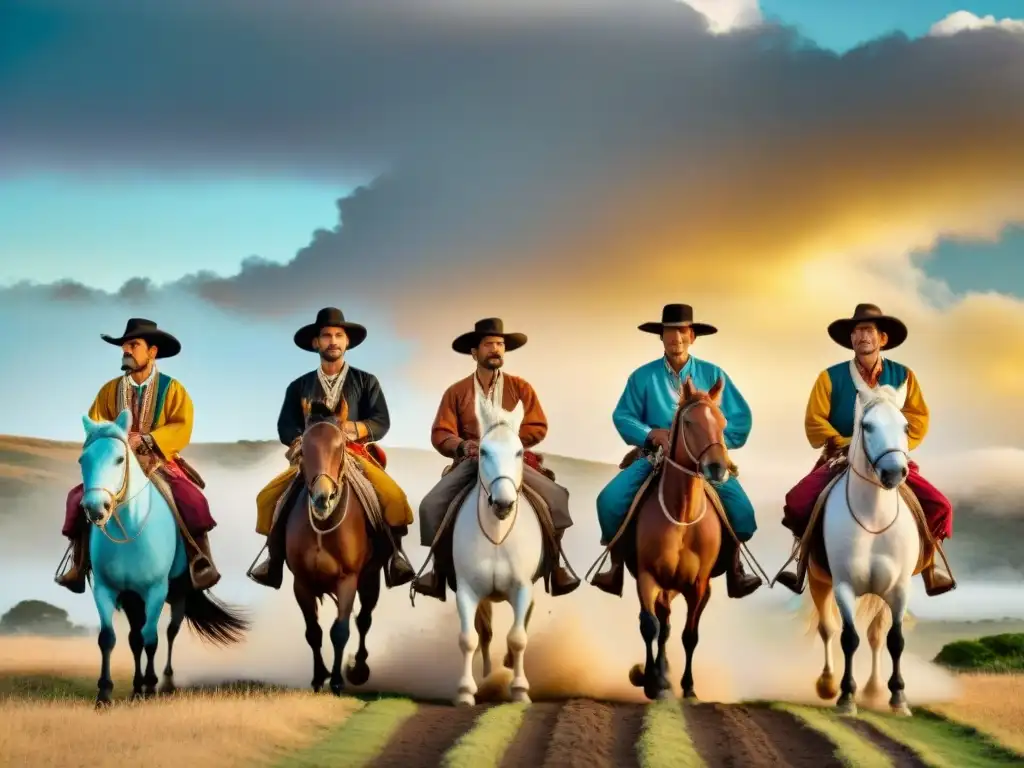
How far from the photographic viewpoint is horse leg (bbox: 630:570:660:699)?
570 inches

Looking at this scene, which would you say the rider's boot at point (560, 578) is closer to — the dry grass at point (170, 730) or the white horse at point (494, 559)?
the white horse at point (494, 559)

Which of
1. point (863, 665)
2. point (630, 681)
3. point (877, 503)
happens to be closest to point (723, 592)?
point (863, 665)

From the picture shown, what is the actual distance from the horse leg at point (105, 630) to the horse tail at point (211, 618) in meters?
1.77

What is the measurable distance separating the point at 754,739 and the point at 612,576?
337 cm

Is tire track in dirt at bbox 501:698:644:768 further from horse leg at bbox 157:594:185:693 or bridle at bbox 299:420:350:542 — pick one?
horse leg at bbox 157:594:185:693

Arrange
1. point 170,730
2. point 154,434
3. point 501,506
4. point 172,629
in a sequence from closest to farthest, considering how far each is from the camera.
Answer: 1. point 170,730
2. point 501,506
3. point 154,434
4. point 172,629

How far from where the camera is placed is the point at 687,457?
1415 cm

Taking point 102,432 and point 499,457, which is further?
point 102,432

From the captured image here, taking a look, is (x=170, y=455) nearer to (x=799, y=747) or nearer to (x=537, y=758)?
(x=537, y=758)

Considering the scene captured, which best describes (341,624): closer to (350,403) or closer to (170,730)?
(350,403)

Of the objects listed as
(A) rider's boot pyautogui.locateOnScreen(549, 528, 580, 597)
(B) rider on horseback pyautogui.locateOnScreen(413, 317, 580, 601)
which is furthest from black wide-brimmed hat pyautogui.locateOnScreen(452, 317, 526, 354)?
(A) rider's boot pyautogui.locateOnScreen(549, 528, 580, 597)

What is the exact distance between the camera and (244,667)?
18422 millimetres

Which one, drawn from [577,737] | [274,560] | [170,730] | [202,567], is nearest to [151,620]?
[202,567]

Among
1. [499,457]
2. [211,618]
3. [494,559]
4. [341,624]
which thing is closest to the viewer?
[499,457]
